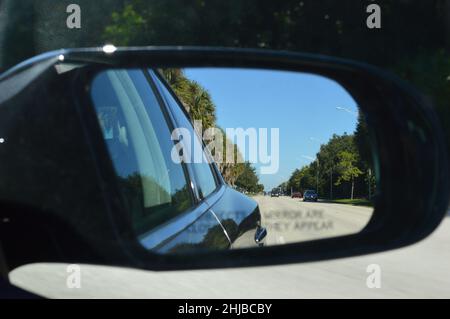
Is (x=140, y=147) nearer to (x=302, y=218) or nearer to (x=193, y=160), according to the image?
(x=193, y=160)

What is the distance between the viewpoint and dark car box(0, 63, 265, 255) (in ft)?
5.15

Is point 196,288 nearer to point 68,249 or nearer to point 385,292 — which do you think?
point 385,292

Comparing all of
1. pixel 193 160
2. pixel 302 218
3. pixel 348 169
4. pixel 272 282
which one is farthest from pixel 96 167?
pixel 272 282

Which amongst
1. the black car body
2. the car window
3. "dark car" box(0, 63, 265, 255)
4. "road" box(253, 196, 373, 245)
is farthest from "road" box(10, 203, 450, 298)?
the black car body

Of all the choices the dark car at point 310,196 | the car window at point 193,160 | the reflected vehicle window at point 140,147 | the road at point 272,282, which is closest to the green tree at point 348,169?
Answer: the dark car at point 310,196

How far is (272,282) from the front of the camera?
5.55m

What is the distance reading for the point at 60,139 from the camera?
1575mm

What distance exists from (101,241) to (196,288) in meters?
3.46

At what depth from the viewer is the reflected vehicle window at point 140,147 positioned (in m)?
1.92

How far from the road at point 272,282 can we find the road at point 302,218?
575 mm

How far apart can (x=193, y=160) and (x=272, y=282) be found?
112 inches

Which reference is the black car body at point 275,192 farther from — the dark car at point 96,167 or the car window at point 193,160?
the car window at point 193,160

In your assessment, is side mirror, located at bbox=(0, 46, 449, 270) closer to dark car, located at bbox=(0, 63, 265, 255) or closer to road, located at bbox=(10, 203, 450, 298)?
dark car, located at bbox=(0, 63, 265, 255)

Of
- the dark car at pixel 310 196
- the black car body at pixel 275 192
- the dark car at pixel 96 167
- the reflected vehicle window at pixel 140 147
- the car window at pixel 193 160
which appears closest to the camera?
the dark car at pixel 96 167
